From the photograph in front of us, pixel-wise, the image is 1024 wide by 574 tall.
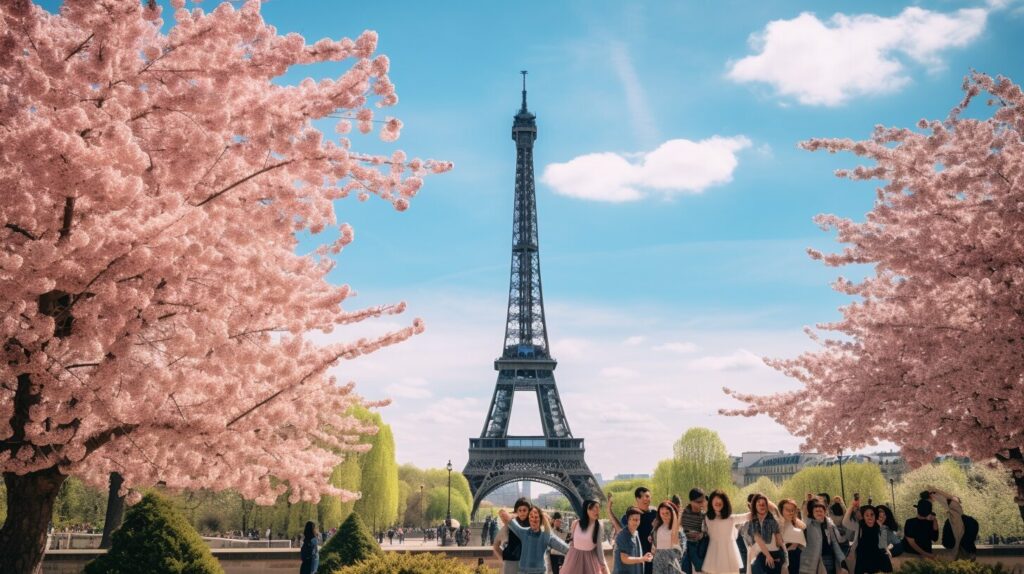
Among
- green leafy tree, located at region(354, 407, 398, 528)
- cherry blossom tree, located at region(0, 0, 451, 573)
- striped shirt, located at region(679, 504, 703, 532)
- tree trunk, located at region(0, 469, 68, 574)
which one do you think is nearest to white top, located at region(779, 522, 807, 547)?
striped shirt, located at region(679, 504, 703, 532)

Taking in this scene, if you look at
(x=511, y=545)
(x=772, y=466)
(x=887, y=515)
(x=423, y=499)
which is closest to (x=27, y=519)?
(x=511, y=545)

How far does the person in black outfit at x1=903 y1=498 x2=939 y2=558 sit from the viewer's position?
516 inches

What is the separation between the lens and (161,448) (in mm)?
9523

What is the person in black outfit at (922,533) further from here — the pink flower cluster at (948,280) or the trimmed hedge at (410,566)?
the trimmed hedge at (410,566)

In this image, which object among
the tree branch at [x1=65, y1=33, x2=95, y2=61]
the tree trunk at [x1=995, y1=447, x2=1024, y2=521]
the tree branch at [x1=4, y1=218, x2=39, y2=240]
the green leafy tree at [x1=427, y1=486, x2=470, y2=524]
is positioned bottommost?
the green leafy tree at [x1=427, y1=486, x2=470, y2=524]

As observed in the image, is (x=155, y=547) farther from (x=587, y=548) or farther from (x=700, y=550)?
(x=700, y=550)

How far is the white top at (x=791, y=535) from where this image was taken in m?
11.5

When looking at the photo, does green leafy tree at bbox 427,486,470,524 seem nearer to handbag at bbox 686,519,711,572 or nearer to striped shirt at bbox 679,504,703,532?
striped shirt at bbox 679,504,703,532

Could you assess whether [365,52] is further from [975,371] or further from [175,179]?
[975,371]

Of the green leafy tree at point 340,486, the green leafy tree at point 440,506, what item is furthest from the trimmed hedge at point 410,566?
the green leafy tree at point 440,506

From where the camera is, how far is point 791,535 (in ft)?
37.9

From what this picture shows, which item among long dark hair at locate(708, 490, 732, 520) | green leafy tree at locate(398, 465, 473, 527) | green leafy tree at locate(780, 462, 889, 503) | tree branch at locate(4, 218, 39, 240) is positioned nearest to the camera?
tree branch at locate(4, 218, 39, 240)

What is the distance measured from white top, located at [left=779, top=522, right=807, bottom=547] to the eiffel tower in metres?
58.1

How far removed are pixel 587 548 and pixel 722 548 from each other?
73.0 inches
